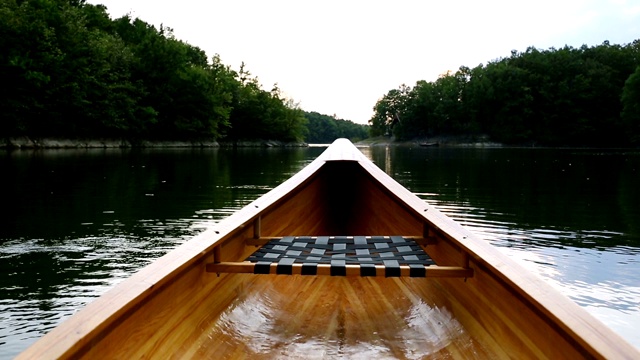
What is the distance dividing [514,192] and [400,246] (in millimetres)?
9021

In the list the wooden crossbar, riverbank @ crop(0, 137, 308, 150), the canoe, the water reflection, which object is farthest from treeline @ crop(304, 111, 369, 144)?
the wooden crossbar

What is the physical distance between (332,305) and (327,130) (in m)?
138

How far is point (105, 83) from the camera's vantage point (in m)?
39.4

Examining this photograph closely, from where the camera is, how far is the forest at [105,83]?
30938 mm

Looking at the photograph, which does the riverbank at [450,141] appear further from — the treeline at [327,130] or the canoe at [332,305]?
the canoe at [332,305]

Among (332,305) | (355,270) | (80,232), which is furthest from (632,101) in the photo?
(355,270)

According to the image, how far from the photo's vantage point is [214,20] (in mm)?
31391

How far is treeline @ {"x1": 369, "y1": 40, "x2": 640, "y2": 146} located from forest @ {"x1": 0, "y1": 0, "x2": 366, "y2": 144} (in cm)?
3231

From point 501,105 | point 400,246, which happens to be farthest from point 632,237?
point 501,105

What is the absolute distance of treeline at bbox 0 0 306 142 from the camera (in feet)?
102

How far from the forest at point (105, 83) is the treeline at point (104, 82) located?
71 millimetres

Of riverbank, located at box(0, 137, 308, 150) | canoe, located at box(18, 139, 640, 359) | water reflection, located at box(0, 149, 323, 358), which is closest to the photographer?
canoe, located at box(18, 139, 640, 359)

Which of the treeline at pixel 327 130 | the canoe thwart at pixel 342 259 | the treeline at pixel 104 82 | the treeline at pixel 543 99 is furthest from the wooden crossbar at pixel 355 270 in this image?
the treeline at pixel 327 130

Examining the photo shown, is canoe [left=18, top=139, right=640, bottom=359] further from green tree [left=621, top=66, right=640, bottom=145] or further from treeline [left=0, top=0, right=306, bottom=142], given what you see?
green tree [left=621, top=66, right=640, bottom=145]
